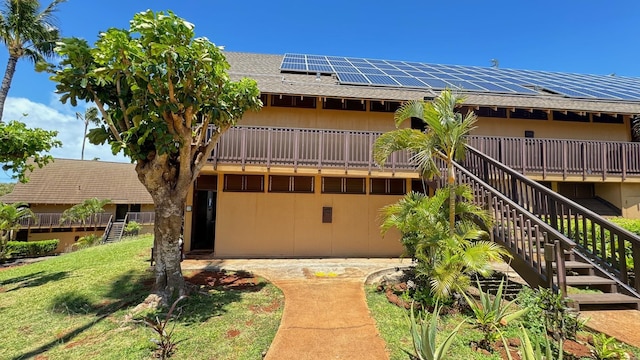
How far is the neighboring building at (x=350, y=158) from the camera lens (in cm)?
888

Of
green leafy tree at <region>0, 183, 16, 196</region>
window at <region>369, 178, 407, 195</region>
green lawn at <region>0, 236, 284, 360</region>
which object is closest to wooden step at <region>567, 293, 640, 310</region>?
green lawn at <region>0, 236, 284, 360</region>

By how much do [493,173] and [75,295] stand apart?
1041cm

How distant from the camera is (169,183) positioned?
595 cm

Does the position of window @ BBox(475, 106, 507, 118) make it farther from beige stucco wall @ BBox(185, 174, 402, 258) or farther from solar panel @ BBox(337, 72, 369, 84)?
beige stucco wall @ BBox(185, 174, 402, 258)

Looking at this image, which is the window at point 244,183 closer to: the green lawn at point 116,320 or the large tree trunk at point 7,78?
the green lawn at point 116,320

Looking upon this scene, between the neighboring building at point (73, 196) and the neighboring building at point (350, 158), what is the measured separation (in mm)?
17642

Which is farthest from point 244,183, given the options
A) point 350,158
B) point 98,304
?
point 98,304

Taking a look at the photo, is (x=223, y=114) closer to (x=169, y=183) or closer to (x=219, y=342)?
(x=169, y=183)

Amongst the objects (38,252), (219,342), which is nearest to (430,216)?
(219,342)

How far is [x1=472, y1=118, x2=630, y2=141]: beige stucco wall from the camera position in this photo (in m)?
10.8

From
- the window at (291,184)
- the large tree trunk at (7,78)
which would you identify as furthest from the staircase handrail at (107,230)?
the window at (291,184)

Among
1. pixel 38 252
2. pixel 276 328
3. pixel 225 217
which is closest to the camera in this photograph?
pixel 276 328

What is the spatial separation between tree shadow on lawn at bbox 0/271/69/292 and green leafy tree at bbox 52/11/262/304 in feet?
16.1

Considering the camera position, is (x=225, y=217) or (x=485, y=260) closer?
(x=485, y=260)
